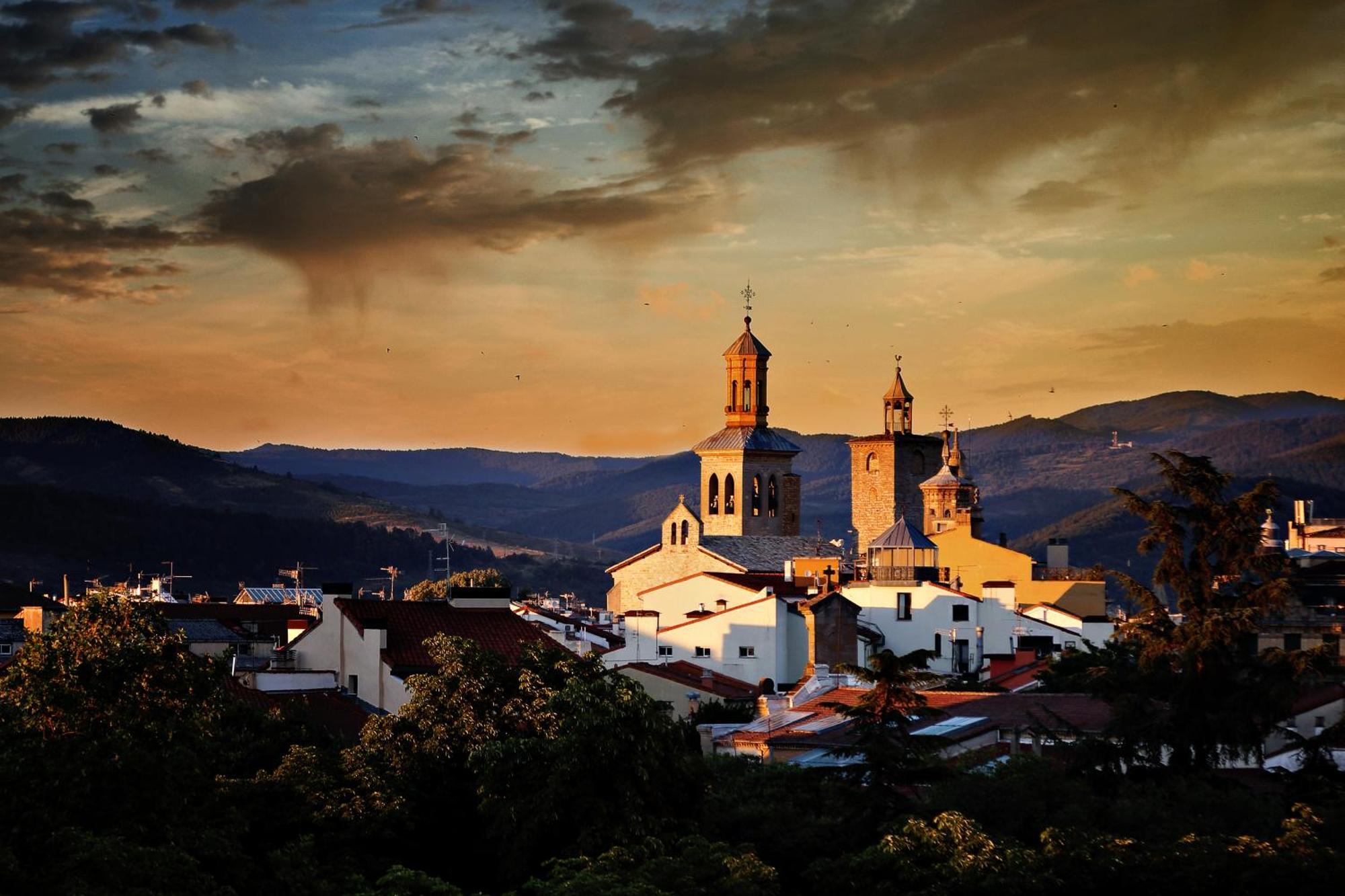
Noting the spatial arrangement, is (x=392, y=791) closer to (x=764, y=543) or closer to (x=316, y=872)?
(x=316, y=872)

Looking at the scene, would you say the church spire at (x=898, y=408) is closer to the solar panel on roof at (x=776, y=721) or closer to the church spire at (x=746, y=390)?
the church spire at (x=746, y=390)

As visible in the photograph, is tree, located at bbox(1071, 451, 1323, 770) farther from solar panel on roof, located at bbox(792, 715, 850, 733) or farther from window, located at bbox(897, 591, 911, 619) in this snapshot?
window, located at bbox(897, 591, 911, 619)

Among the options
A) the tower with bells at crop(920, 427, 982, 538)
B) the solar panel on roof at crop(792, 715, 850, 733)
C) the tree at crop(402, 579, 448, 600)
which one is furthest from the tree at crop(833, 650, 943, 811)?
the tower with bells at crop(920, 427, 982, 538)

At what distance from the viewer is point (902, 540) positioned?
79938 mm

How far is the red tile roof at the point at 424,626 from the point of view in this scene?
151 feet

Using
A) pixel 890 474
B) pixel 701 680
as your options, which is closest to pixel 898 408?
pixel 890 474

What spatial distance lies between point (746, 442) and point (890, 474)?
23814 mm

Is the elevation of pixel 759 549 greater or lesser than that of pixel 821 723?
greater

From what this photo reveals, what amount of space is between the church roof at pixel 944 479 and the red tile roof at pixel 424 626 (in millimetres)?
70692

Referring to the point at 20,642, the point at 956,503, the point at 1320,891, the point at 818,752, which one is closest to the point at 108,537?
the point at 956,503

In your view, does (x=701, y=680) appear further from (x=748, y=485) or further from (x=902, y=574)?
(x=748, y=485)

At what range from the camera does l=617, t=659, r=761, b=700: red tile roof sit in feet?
185

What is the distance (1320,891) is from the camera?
27609mm

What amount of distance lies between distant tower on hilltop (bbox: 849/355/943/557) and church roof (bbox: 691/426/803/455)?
65.4 feet
